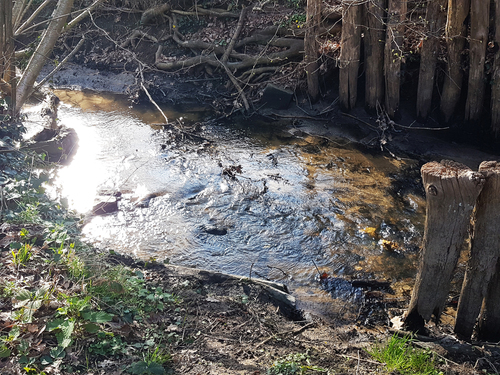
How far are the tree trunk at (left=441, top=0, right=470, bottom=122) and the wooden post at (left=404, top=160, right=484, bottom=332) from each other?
5.45m

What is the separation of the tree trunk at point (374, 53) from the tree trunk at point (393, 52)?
18cm

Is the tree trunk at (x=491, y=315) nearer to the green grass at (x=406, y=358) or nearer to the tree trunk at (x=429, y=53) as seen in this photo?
the green grass at (x=406, y=358)

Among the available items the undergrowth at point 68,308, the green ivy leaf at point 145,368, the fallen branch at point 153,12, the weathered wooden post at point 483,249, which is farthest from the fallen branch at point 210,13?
the green ivy leaf at point 145,368

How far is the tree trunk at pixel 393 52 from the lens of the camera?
8238 mm

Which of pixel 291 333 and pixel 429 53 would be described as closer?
pixel 291 333

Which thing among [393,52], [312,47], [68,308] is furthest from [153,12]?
[68,308]

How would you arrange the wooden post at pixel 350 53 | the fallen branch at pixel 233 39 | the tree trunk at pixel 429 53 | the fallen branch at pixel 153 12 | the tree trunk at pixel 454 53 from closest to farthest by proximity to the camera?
the tree trunk at pixel 454 53, the tree trunk at pixel 429 53, the wooden post at pixel 350 53, the fallen branch at pixel 233 39, the fallen branch at pixel 153 12

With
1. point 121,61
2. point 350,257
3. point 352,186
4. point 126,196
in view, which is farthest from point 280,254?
point 121,61

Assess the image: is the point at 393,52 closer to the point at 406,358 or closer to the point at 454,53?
the point at 454,53

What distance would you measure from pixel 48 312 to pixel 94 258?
3.65 ft

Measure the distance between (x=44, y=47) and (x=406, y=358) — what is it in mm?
7642

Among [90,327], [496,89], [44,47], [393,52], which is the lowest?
[90,327]

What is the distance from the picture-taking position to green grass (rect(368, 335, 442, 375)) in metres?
3.21

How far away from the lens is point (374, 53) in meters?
8.82
